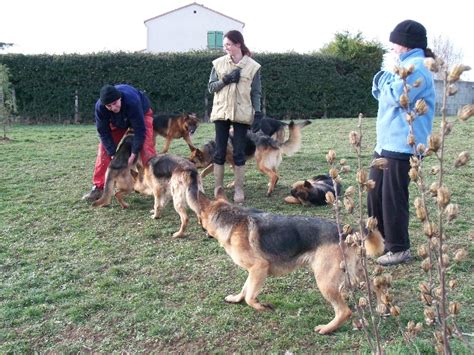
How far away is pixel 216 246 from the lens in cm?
511

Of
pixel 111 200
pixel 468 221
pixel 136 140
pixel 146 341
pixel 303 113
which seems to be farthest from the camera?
pixel 303 113

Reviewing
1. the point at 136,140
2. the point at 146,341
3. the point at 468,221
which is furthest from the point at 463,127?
the point at 146,341

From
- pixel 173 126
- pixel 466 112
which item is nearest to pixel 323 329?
pixel 466 112

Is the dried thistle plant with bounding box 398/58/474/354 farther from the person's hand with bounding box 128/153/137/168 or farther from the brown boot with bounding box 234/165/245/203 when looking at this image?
the person's hand with bounding box 128/153/137/168

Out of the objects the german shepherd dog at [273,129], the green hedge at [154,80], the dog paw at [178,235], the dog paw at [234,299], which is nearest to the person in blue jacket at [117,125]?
the dog paw at [178,235]

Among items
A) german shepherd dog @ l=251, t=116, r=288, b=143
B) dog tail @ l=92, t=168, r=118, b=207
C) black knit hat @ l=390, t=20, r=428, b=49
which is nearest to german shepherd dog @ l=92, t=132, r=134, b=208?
dog tail @ l=92, t=168, r=118, b=207

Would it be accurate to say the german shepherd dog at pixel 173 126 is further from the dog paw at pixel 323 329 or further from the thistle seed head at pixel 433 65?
the thistle seed head at pixel 433 65

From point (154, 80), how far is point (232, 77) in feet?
47.1

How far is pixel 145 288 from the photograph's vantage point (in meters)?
4.16

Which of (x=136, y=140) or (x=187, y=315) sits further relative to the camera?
(x=136, y=140)

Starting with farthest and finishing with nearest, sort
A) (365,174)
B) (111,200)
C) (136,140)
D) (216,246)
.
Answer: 1. (111,200)
2. (136,140)
3. (216,246)
4. (365,174)

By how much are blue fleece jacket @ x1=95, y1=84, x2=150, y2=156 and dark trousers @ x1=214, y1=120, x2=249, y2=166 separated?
1044mm

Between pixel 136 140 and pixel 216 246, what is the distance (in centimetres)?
216

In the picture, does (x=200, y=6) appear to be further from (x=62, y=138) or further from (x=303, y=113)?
(x=62, y=138)
